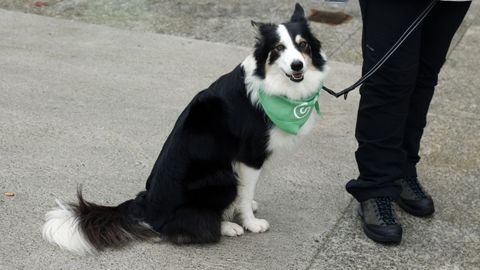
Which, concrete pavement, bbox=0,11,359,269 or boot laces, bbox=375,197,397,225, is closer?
concrete pavement, bbox=0,11,359,269

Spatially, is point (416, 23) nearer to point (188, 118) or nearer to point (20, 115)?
point (188, 118)

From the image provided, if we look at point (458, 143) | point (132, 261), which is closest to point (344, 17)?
point (458, 143)

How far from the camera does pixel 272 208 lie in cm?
356

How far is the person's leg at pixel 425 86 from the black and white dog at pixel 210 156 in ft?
1.97

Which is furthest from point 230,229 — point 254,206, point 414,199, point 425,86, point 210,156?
point 425,86

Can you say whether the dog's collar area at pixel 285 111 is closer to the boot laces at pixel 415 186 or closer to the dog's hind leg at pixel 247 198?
the dog's hind leg at pixel 247 198

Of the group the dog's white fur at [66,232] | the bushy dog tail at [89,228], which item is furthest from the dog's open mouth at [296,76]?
the dog's white fur at [66,232]

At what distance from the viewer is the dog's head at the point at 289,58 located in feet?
9.46

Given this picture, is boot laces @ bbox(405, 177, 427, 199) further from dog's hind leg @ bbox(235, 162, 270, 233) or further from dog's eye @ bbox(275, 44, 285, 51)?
dog's eye @ bbox(275, 44, 285, 51)

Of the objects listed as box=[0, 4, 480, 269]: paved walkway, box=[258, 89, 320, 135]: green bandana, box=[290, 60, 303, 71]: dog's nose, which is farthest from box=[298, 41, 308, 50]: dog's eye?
box=[0, 4, 480, 269]: paved walkway

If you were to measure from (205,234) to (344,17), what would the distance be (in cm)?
445

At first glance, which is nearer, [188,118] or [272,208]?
[188,118]

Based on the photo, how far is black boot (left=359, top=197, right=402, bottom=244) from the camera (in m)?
3.21

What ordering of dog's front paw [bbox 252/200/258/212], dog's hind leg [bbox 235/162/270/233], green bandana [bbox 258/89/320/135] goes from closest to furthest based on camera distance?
green bandana [bbox 258/89/320/135] → dog's hind leg [bbox 235/162/270/233] → dog's front paw [bbox 252/200/258/212]
